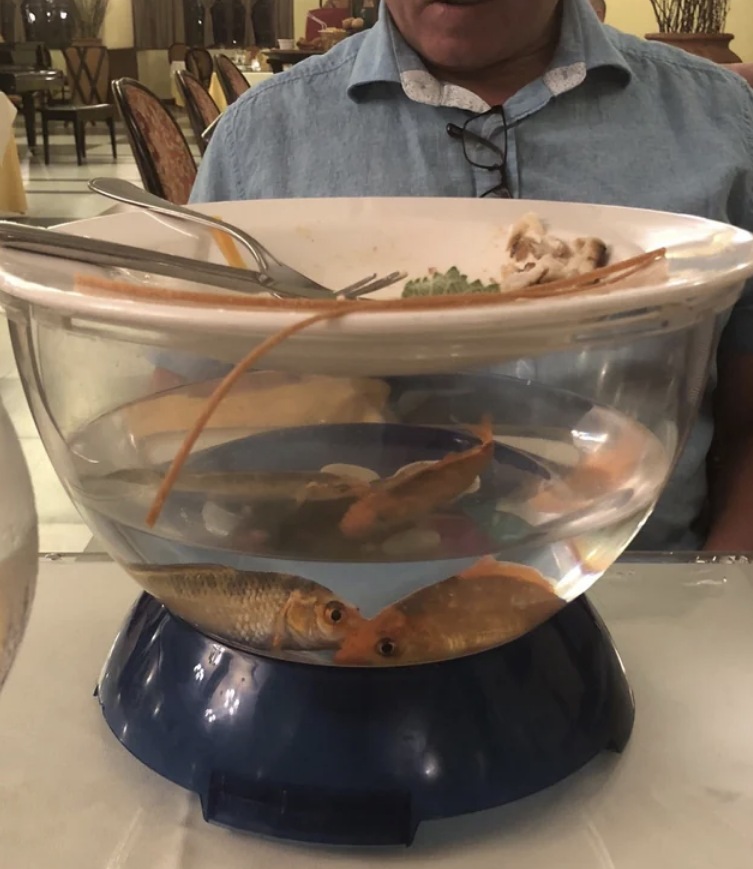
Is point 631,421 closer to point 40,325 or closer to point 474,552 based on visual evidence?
point 474,552

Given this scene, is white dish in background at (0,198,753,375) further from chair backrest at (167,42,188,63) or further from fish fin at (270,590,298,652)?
chair backrest at (167,42,188,63)

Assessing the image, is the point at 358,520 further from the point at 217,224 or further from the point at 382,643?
the point at 217,224

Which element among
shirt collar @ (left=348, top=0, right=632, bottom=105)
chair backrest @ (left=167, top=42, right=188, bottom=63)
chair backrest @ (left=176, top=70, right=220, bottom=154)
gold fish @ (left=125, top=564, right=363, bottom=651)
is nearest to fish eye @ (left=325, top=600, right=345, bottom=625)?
gold fish @ (left=125, top=564, right=363, bottom=651)

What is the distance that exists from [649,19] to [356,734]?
5.37 metres

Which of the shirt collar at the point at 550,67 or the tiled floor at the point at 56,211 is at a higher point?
the shirt collar at the point at 550,67

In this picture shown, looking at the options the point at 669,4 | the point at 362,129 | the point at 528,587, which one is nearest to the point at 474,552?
the point at 528,587

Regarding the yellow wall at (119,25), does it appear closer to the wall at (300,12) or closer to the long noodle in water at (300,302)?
the wall at (300,12)

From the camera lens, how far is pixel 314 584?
0.38m

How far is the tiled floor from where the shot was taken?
4.80 ft

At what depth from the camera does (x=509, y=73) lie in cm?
98

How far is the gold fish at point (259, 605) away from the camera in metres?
0.37

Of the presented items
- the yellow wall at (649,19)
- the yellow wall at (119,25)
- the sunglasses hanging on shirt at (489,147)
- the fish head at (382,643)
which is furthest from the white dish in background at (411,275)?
the yellow wall at (119,25)

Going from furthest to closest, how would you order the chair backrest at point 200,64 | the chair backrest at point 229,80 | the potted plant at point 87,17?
the potted plant at point 87,17 → the chair backrest at point 200,64 → the chair backrest at point 229,80

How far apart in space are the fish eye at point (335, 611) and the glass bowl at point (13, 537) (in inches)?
4.5
